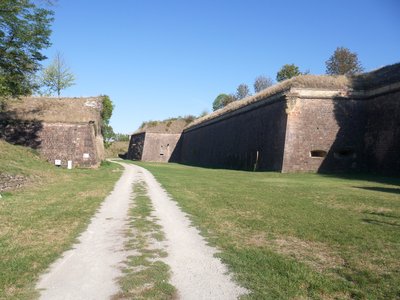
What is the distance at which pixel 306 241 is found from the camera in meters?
7.01

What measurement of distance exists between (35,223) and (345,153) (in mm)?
21975

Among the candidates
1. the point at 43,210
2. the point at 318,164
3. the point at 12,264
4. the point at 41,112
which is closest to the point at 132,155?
the point at 41,112

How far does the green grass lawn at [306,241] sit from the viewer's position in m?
4.71

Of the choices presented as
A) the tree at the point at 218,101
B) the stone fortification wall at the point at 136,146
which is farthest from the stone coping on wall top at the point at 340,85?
the tree at the point at 218,101

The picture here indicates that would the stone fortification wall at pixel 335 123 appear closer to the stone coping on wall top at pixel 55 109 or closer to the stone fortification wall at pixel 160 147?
the stone coping on wall top at pixel 55 109

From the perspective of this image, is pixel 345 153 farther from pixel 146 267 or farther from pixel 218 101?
pixel 218 101

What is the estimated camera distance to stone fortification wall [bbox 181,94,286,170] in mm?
27406

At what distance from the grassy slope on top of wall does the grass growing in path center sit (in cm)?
106

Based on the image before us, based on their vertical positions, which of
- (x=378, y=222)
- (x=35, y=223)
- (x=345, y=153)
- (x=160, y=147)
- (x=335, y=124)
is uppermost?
(x=335, y=124)

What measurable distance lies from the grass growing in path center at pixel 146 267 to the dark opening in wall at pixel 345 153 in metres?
19.6

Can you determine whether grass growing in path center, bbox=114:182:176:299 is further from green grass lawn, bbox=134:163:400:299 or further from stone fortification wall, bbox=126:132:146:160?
stone fortification wall, bbox=126:132:146:160

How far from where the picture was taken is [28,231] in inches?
302

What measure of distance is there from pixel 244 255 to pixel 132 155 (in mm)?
55350

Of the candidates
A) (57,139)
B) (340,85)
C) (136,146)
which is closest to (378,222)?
(340,85)
